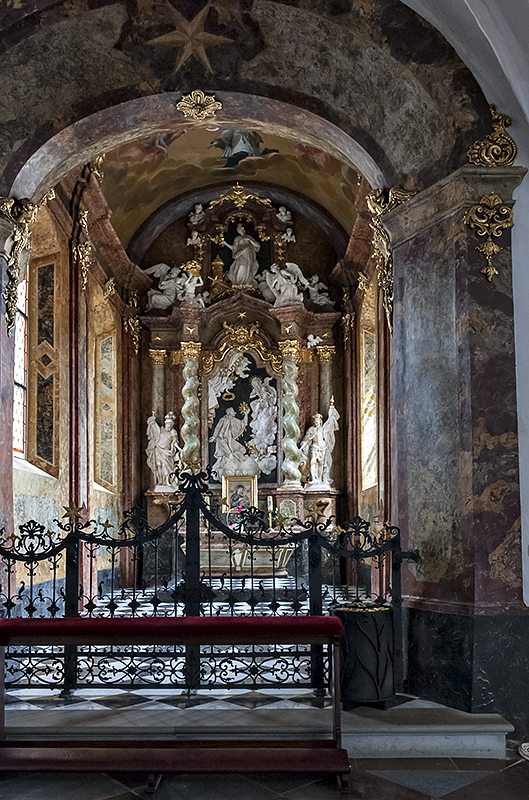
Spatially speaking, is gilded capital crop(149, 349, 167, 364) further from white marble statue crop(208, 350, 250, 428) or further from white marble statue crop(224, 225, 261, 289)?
white marble statue crop(224, 225, 261, 289)

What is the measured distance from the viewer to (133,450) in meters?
15.2

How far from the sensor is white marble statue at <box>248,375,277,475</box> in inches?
618

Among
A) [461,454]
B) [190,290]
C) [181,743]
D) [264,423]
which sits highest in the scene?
[190,290]

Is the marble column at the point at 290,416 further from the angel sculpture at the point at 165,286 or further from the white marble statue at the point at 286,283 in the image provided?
the angel sculpture at the point at 165,286

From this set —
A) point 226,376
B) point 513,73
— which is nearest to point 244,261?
point 226,376

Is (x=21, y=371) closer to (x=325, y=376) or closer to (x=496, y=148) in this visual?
(x=496, y=148)

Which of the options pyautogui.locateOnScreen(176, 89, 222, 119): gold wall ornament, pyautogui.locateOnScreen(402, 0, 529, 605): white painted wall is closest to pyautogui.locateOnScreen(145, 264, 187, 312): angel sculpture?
pyautogui.locateOnScreen(176, 89, 222, 119): gold wall ornament

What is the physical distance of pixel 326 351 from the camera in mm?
15844

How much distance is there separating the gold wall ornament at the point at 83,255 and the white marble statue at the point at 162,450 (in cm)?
433

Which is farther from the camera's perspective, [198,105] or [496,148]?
[198,105]

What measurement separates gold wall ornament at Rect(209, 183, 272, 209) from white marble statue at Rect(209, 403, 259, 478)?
416 centimetres

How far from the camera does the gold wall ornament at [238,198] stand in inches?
629

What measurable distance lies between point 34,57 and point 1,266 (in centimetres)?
196

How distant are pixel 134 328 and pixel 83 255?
406 centimetres
